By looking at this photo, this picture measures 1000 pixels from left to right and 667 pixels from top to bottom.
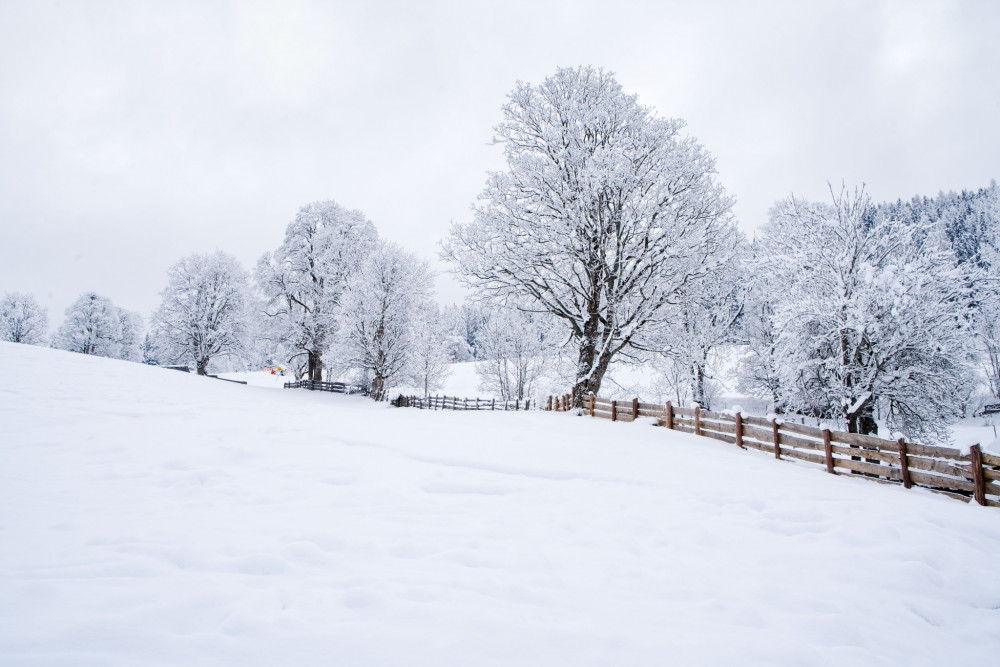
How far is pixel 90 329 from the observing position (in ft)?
123

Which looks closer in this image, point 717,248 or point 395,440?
point 395,440

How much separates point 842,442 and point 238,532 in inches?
431

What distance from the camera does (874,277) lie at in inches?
497

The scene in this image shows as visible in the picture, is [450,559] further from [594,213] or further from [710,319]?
[710,319]

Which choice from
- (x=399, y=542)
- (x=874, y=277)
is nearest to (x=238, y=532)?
(x=399, y=542)

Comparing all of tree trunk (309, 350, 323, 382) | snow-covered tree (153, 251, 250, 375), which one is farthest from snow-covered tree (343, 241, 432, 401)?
snow-covered tree (153, 251, 250, 375)

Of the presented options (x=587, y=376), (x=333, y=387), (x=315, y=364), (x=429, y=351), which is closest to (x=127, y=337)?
(x=315, y=364)

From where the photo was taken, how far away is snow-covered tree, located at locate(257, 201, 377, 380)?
26.9m

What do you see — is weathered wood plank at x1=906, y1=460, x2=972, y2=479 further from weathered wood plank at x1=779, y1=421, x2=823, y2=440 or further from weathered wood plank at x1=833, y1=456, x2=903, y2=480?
weathered wood plank at x1=779, y1=421, x2=823, y2=440

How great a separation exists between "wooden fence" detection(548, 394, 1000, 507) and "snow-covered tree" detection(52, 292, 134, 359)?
47.6 metres

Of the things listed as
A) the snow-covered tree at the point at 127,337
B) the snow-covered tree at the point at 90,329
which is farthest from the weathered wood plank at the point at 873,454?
the snow-covered tree at the point at 127,337

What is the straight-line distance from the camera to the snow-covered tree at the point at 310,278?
26906 millimetres

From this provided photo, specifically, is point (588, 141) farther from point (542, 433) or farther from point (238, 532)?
point (238, 532)

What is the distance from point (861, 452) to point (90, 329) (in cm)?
5272
